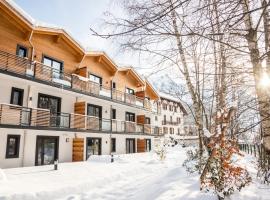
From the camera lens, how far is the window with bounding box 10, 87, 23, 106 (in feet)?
48.0

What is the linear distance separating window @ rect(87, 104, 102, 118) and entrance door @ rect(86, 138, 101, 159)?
7.82 feet

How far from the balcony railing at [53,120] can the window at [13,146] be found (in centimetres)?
94

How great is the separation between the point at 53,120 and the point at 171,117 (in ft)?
142

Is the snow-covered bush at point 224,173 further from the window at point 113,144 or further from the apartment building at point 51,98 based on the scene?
the window at point 113,144

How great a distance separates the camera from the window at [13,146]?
45.2 ft

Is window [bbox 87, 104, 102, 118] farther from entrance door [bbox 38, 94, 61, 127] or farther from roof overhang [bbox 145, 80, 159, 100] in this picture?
roof overhang [bbox 145, 80, 159, 100]

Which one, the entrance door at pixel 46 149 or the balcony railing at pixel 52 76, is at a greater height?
the balcony railing at pixel 52 76

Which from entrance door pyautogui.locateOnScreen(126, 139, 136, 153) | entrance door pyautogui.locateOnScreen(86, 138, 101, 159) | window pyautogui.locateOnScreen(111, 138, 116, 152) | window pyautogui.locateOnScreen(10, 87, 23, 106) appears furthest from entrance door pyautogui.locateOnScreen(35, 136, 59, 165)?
entrance door pyautogui.locateOnScreen(126, 139, 136, 153)

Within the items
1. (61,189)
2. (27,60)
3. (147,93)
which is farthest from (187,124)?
(61,189)

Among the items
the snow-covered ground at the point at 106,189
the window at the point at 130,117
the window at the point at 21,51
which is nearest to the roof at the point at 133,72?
the window at the point at 130,117

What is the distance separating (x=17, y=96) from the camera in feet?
49.1

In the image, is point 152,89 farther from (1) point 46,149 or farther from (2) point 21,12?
(2) point 21,12

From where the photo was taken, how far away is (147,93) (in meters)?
32.4

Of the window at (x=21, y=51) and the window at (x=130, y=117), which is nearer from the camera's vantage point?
the window at (x=21, y=51)
